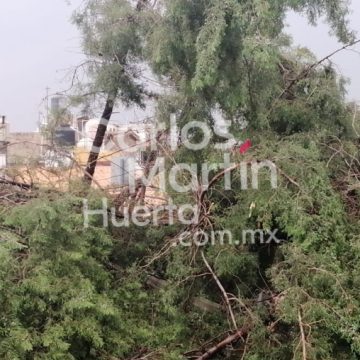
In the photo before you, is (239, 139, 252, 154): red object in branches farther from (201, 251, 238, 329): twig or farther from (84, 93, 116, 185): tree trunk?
(84, 93, 116, 185): tree trunk

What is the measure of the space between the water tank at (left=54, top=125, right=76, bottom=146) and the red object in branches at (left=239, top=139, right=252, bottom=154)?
1860 millimetres

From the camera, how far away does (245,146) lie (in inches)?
189

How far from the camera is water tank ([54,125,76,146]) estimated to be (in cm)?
555

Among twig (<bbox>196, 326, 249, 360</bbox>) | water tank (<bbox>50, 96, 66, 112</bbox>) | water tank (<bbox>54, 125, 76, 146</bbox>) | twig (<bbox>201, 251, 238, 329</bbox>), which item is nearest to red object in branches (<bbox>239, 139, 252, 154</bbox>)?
twig (<bbox>201, 251, 238, 329</bbox>)

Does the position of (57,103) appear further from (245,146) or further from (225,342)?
(225,342)

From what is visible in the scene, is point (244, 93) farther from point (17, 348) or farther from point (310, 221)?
point (17, 348)

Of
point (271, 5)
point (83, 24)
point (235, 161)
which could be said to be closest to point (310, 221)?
point (235, 161)

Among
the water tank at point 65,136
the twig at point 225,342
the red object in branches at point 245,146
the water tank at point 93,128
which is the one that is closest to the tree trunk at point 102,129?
the water tank at point 93,128

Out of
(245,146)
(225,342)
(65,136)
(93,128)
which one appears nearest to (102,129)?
(93,128)

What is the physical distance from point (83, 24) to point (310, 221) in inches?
130

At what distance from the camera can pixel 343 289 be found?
12.5ft

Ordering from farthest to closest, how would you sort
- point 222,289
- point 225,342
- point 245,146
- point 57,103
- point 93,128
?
point 93,128 < point 57,103 < point 245,146 < point 222,289 < point 225,342

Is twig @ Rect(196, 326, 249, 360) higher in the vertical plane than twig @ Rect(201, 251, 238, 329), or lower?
lower

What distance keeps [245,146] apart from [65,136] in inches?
81.6
